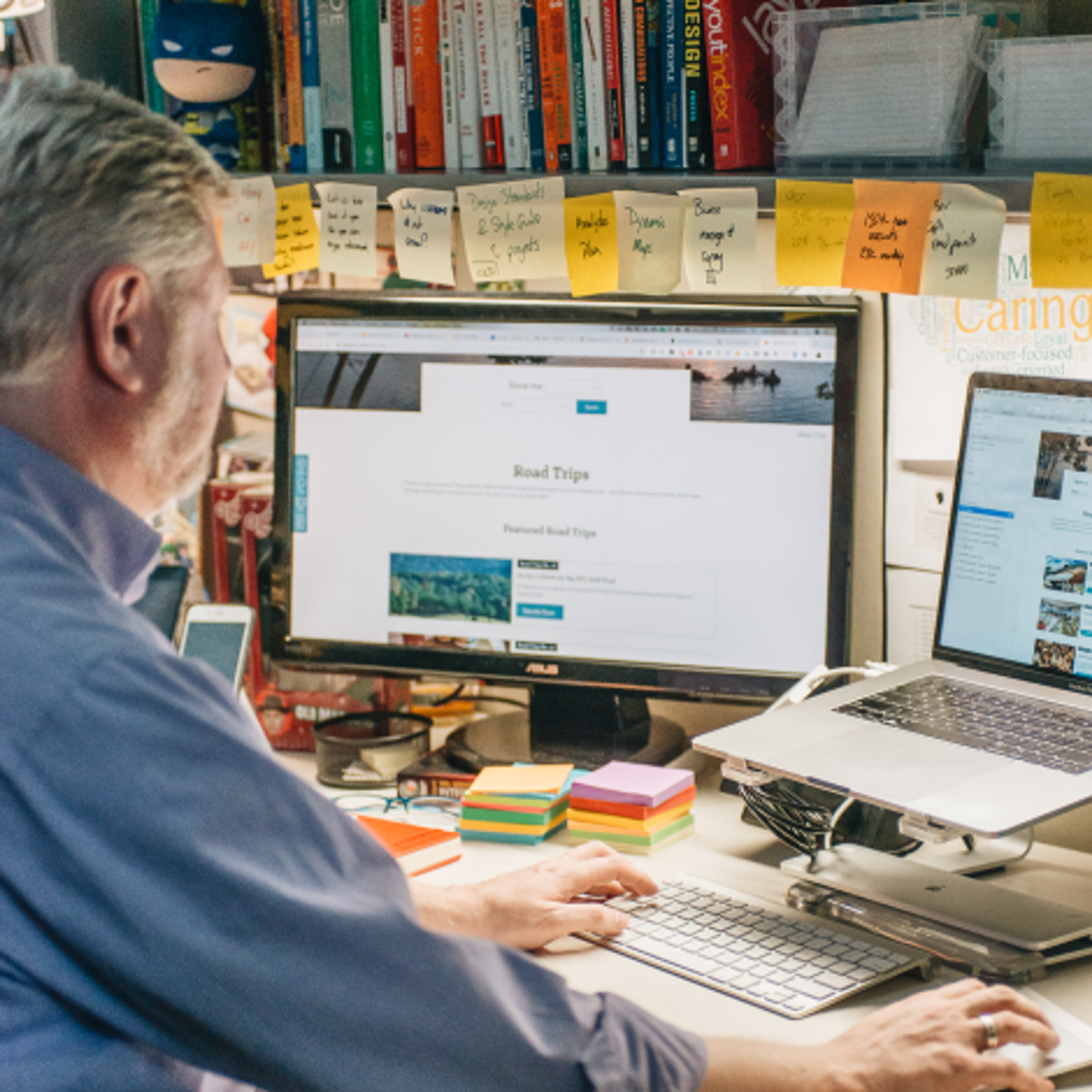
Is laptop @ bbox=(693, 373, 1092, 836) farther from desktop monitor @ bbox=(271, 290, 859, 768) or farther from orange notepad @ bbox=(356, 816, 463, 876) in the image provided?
orange notepad @ bbox=(356, 816, 463, 876)

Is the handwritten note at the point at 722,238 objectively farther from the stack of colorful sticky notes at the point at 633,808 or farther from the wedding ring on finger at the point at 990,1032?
the wedding ring on finger at the point at 990,1032

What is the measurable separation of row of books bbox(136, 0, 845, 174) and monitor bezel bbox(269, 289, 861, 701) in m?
0.14

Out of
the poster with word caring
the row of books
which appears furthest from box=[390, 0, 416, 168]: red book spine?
the poster with word caring

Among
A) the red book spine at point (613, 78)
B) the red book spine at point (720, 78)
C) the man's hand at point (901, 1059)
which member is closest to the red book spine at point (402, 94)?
the red book spine at point (613, 78)

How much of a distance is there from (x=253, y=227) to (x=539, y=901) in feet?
2.80

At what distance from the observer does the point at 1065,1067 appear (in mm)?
793

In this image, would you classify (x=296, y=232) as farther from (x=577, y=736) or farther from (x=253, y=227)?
(x=577, y=736)

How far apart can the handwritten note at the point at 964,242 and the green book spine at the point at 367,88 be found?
1.96 ft

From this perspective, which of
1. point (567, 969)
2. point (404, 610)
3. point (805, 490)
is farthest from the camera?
point (404, 610)

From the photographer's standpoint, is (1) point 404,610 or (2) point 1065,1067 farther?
(1) point 404,610

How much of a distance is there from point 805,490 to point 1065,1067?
61cm

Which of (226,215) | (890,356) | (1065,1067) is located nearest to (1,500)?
(1065,1067)

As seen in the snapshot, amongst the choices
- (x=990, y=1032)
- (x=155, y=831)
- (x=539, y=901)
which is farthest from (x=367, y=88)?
(x=990, y=1032)

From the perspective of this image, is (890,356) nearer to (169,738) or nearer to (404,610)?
(404,610)
